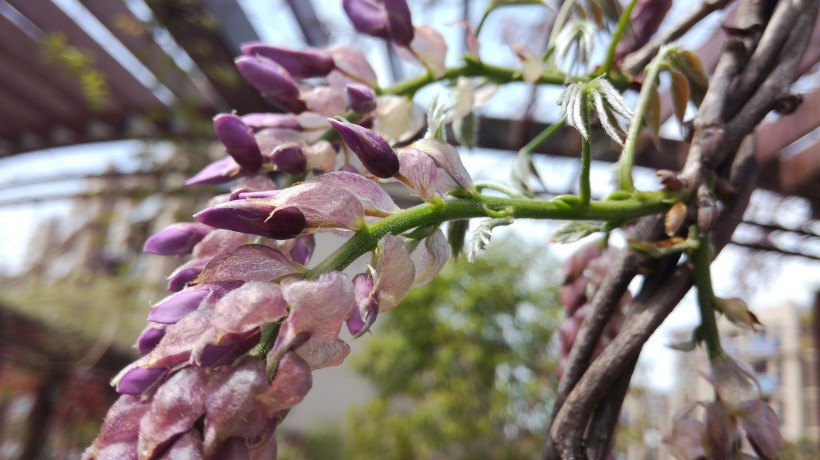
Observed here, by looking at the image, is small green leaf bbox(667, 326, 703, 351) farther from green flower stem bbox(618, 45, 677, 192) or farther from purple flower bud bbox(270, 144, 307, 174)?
purple flower bud bbox(270, 144, 307, 174)

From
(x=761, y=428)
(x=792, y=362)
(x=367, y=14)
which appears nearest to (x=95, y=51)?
(x=367, y=14)

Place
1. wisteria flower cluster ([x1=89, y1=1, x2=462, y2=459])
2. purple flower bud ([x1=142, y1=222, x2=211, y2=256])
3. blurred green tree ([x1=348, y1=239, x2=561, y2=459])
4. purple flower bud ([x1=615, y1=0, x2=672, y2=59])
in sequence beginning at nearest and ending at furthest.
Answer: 1. wisteria flower cluster ([x1=89, y1=1, x2=462, y2=459])
2. purple flower bud ([x1=142, y1=222, x2=211, y2=256])
3. purple flower bud ([x1=615, y1=0, x2=672, y2=59])
4. blurred green tree ([x1=348, y1=239, x2=561, y2=459])

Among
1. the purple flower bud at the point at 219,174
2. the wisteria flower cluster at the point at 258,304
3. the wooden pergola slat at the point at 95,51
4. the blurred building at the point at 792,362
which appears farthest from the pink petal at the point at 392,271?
the wooden pergola slat at the point at 95,51

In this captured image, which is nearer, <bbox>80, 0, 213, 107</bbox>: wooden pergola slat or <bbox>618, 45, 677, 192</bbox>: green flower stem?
<bbox>618, 45, 677, 192</bbox>: green flower stem

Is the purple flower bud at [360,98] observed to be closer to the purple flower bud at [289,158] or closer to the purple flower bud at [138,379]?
the purple flower bud at [289,158]

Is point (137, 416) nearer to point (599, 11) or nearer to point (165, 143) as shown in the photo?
point (599, 11)

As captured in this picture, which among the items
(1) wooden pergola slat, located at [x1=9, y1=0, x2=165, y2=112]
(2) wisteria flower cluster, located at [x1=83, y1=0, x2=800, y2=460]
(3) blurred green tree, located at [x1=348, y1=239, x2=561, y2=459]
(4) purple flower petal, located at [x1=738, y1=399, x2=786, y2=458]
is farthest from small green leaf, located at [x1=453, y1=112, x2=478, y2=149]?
(3) blurred green tree, located at [x1=348, y1=239, x2=561, y2=459]

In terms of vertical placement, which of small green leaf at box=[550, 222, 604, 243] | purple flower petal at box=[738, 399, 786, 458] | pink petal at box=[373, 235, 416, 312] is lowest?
purple flower petal at box=[738, 399, 786, 458]
